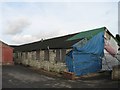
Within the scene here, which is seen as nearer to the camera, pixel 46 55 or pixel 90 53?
pixel 90 53

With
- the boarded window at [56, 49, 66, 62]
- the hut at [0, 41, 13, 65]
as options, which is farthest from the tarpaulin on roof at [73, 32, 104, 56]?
the hut at [0, 41, 13, 65]

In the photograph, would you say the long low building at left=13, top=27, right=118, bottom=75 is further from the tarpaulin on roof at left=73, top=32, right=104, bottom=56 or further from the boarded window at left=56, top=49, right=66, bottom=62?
the tarpaulin on roof at left=73, top=32, right=104, bottom=56

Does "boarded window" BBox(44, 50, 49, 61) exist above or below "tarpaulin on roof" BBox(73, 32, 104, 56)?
below

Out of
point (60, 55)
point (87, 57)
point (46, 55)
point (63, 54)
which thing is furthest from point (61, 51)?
point (46, 55)

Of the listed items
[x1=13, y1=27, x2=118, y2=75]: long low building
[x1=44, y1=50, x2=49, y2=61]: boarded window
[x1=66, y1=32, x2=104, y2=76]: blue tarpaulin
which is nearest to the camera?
[x1=66, y1=32, x2=104, y2=76]: blue tarpaulin

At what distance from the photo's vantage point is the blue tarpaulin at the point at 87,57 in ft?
70.7

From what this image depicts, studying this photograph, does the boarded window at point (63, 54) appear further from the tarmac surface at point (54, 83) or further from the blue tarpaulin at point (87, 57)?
the tarmac surface at point (54, 83)

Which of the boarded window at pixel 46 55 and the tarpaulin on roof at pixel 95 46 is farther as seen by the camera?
the boarded window at pixel 46 55

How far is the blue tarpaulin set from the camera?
848 inches

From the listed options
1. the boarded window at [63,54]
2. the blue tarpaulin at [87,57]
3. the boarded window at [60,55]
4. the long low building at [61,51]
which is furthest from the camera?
the boarded window at [60,55]

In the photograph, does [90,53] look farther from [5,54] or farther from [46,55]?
[5,54]

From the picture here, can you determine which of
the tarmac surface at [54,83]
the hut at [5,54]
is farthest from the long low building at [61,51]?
the hut at [5,54]

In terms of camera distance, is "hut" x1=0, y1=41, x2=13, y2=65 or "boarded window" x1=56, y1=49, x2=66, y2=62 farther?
"hut" x1=0, y1=41, x2=13, y2=65

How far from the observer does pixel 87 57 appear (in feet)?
73.3
